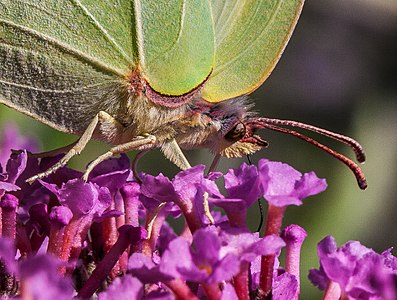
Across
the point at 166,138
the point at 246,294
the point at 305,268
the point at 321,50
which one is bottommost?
the point at 305,268

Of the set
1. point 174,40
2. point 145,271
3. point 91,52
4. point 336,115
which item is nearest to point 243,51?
point 174,40

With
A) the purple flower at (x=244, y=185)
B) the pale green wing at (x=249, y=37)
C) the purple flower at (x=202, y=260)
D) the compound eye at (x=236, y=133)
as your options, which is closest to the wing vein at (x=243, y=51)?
the pale green wing at (x=249, y=37)

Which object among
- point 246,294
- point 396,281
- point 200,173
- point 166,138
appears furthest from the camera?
point 166,138

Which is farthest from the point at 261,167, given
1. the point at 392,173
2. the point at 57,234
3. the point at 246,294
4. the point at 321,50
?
the point at 321,50

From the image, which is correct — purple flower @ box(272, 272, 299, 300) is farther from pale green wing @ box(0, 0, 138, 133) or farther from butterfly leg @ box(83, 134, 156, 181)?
pale green wing @ box(0, 0, 138, 133)

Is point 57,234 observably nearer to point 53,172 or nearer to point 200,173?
point 53,172

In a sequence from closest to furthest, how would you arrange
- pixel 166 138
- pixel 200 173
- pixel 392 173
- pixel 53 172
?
pixel 200 173
pixel 53 172
pixel 166 138
pixel 392 173

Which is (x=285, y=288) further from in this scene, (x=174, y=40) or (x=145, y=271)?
(x=174, y=40)

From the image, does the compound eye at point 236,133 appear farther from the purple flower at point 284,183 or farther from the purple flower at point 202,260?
the purple flower at point 202,260
